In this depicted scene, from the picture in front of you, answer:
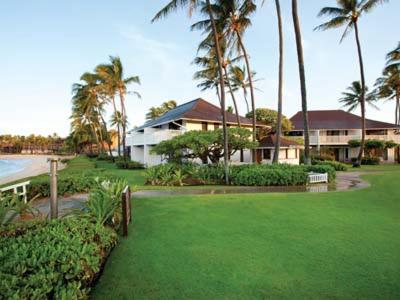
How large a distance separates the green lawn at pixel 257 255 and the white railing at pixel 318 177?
584cm

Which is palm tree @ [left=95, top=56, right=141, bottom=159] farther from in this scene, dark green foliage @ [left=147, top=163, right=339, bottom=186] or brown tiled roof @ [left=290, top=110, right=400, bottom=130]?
brown tiled roof @ [left=290, top=110, right=400, bottom=130]

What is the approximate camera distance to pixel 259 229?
19.4 feet

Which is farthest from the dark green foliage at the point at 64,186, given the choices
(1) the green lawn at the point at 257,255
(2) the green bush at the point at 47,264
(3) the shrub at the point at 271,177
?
(3) the shrub at the point at 271,177

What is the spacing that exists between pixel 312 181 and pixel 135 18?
547 inches

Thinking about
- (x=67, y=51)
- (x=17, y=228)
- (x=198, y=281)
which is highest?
(x=67, y=51)

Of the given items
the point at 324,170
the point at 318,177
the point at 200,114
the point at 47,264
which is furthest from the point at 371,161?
the point at 47,264

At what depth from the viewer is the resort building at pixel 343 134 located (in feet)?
108

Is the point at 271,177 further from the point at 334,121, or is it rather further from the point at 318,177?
the point at 334,121

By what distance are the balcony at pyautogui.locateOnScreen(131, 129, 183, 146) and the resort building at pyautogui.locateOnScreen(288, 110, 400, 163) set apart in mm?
20286

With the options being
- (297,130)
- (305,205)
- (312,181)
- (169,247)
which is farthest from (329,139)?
(169,247)

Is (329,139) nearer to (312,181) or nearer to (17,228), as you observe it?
(312,181)

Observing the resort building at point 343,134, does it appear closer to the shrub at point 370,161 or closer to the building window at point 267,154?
the shrub at point 370,161

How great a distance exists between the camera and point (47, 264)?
2742 millimetres

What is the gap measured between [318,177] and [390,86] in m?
31.2
